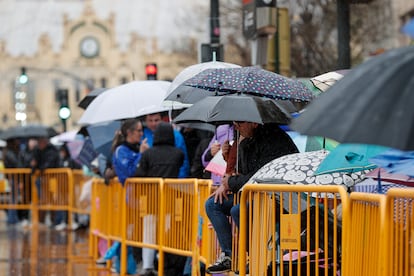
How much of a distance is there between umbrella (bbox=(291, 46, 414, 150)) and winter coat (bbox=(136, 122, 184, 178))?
9.31 m

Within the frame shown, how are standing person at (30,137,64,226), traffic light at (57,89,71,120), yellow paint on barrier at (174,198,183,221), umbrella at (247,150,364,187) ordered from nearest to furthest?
umbrella at (247,150,364,187) → yellow paint on barrier at (174,198,183,221) → standing person at (30,137,64,226) → traffic light at (57,89,71,120)

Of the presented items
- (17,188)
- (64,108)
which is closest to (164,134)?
(17,188)

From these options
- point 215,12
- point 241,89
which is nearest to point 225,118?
point 241,89

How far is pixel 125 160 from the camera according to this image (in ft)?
52.7

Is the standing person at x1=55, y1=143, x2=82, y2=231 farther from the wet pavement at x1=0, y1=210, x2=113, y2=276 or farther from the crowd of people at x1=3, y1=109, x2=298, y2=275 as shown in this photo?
the crowd of people at x1=3, y1=109, x2=298, y2=275

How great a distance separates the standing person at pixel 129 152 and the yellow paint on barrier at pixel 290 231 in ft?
22.5

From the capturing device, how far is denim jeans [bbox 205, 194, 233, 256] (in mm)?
11133

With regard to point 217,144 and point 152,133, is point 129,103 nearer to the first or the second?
point 152,133

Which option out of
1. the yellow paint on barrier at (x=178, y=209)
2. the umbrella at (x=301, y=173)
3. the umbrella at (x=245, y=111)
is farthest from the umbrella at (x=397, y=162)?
the yellow paint on barrier at (x=178, y=209)

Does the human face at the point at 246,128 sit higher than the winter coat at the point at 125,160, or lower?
higher

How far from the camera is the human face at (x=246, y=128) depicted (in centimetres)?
1097

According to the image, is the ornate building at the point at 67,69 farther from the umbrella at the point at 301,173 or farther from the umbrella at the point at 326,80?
the umbrella at the point at 301,173

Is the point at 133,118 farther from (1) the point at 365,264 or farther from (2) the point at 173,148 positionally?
(1) the point at 365,264

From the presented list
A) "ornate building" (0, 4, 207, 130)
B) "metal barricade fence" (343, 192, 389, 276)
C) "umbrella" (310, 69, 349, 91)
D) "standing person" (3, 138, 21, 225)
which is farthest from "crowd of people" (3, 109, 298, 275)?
"ornate building" (0, 4, 207, 130)
